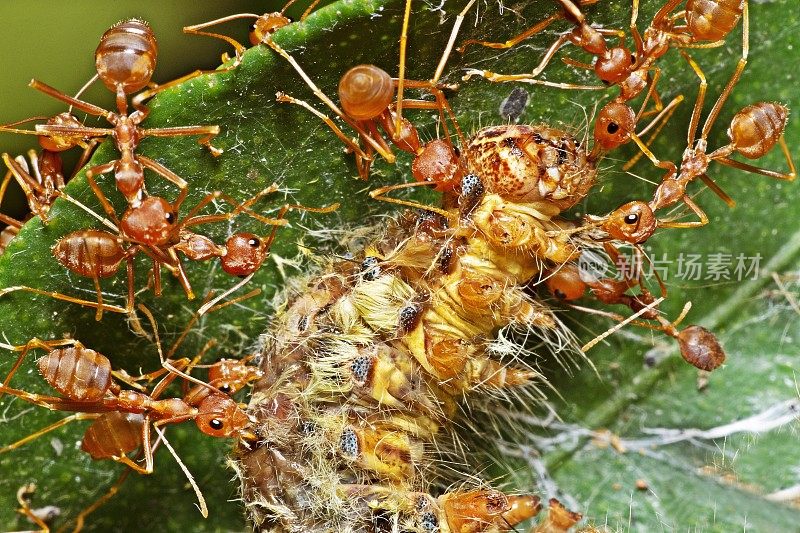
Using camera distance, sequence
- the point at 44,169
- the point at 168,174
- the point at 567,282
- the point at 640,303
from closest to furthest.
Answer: the point at 168,174
the point at 567,282
the point at 640,303
the point at 44,169

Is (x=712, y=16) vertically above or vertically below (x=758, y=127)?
above

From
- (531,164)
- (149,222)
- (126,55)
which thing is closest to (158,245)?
(149,222)

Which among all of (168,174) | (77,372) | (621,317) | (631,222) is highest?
(168,174)

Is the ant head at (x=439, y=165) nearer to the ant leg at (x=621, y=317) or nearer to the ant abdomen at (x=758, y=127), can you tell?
the ant leg at (x=621, y=317)

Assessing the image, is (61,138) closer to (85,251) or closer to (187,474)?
(85,251)

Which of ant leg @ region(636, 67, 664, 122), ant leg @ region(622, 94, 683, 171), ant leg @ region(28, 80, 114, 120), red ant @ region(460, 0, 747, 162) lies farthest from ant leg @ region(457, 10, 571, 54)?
ant leg @ region(28, 80, 114, 120)

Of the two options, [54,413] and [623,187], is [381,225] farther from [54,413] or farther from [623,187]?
[54,413]

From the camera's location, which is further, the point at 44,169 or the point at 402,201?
the point at 44,169
